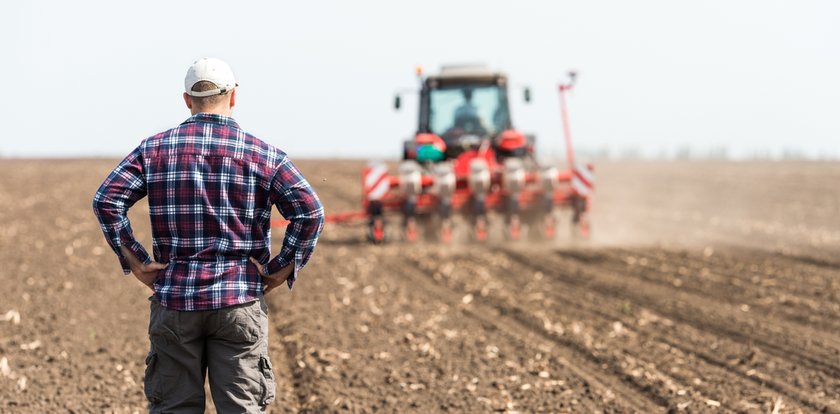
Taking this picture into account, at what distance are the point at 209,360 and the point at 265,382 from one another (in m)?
0.21

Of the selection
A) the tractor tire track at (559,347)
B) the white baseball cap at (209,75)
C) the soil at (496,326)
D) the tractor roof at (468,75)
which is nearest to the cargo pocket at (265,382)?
the white baseball cap at (209,75)

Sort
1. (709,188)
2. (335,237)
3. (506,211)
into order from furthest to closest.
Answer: (709,188) < (335,237) < (506,211)

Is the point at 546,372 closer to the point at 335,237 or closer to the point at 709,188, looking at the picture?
the point at 335,237

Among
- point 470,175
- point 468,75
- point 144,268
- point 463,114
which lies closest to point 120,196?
point 144,268

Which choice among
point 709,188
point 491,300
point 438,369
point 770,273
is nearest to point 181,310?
point 438,369

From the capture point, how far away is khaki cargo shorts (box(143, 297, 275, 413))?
11.2 feet

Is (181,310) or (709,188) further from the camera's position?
(709,188)

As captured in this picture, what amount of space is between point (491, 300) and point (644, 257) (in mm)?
3542

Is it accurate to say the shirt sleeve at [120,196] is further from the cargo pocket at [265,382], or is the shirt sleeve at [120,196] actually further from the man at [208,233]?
the cargo pocket at [265,382]

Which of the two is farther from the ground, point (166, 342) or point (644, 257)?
point (166, 342)

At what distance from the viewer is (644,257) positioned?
40.0ft

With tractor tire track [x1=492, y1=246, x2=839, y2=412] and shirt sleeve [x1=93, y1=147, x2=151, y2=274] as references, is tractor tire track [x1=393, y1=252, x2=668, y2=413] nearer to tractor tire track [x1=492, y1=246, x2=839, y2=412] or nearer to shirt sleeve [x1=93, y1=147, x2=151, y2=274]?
tractor tire track [x1=492, y1=246, x2=839, y2=412]

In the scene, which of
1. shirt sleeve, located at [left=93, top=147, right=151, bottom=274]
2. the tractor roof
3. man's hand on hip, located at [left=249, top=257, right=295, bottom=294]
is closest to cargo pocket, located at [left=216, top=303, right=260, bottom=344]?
man's hand on hip, located at [left=249, top=257, right=295, bottom=294]

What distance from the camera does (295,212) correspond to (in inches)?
136
